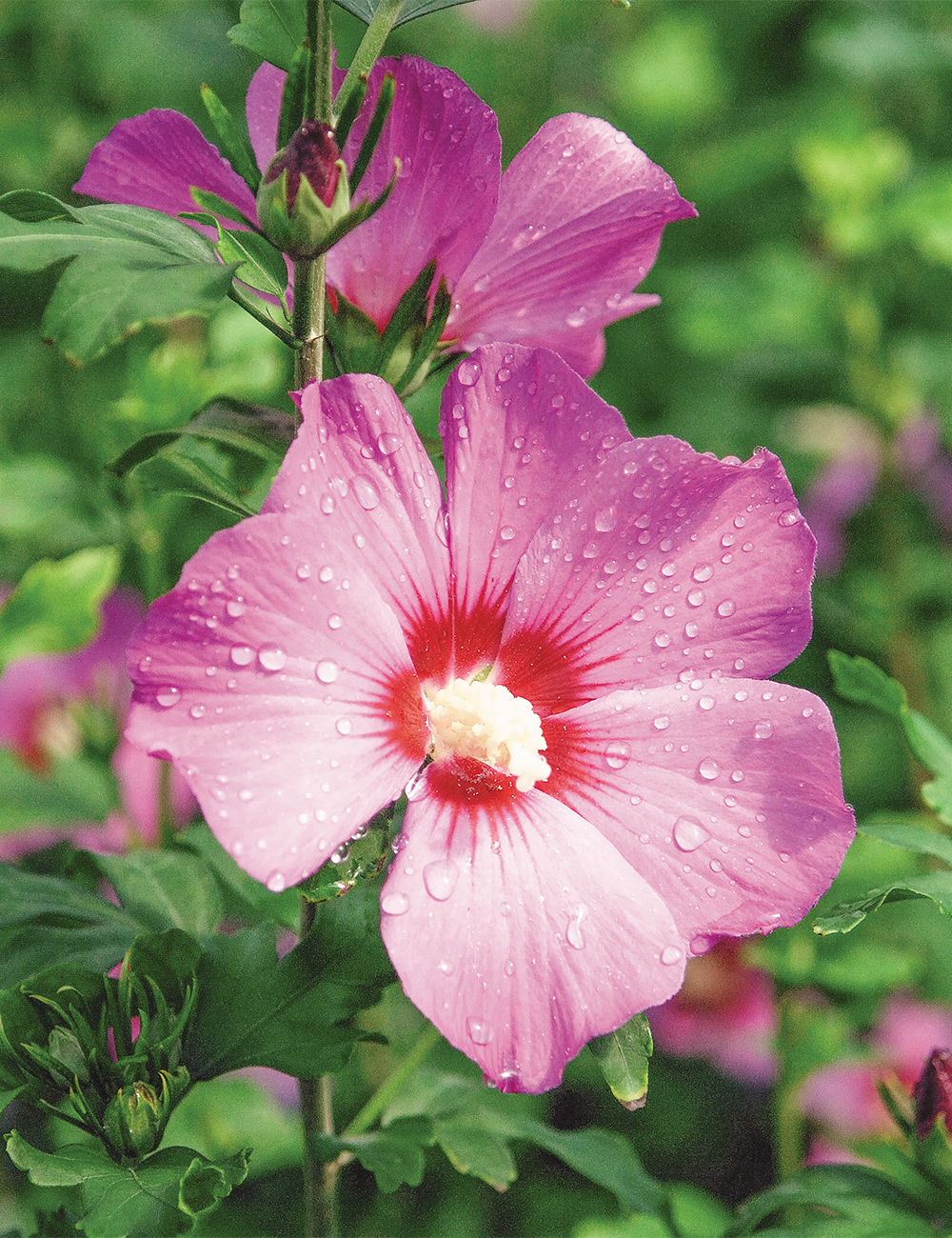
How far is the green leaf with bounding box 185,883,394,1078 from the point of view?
792mm

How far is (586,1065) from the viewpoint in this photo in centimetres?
186

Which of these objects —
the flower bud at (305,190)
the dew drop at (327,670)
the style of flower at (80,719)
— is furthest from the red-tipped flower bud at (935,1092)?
the style of flower at (80,719)

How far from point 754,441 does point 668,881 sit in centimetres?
191

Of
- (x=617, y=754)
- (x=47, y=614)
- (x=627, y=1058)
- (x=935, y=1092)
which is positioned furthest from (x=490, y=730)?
(x=47, y=614)

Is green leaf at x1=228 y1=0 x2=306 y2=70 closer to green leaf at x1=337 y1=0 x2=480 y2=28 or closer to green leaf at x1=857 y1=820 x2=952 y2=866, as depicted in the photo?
green leaf at x1=337 y1=0 x2=480 y2=28

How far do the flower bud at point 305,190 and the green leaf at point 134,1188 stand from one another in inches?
20.3

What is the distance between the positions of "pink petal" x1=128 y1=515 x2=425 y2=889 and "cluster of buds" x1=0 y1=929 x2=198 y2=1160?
0.24 metres

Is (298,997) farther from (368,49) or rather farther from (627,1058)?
(368,49)

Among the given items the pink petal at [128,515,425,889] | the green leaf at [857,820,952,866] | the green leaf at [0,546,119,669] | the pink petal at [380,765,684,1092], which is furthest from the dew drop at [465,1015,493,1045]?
the green leaf at [0,546,119,669]

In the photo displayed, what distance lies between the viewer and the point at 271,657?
624mm

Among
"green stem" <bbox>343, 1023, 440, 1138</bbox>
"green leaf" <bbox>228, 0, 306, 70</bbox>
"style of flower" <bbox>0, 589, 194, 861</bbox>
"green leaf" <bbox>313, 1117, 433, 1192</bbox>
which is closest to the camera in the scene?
"green leaf" <bbox>228, 0, 306, 70</bbox>

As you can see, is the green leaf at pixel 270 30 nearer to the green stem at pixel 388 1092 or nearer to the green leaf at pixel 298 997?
the green leaf at pixel 298 997

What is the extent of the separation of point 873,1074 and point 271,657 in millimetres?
1458

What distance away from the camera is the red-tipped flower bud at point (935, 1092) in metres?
0.96
